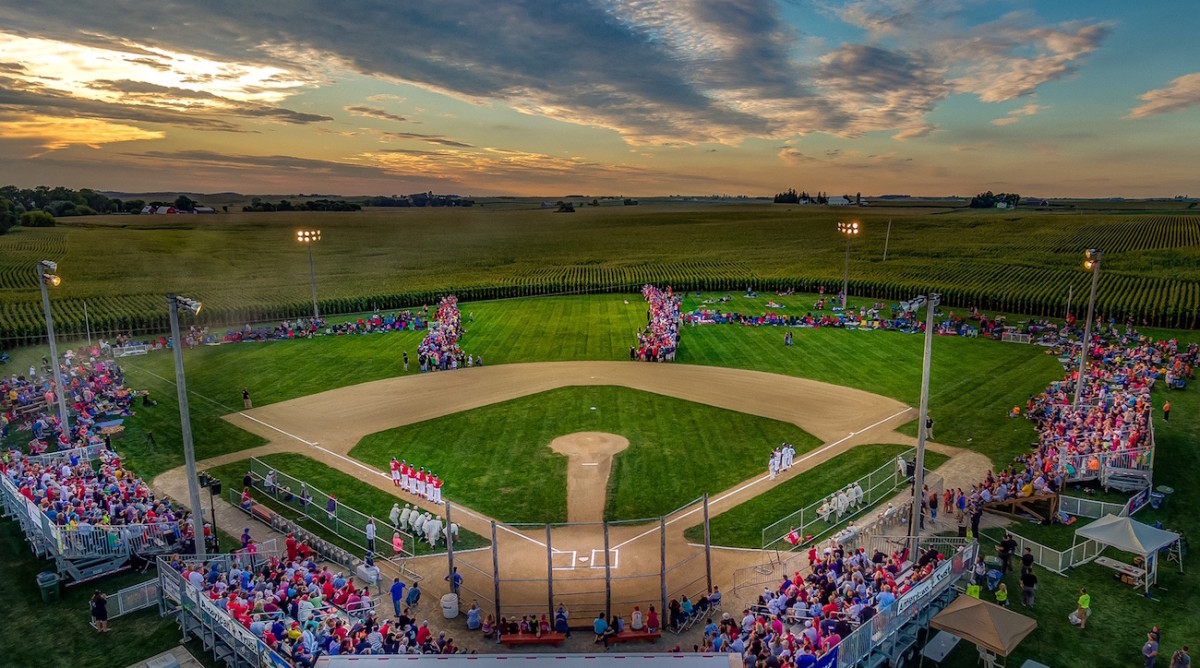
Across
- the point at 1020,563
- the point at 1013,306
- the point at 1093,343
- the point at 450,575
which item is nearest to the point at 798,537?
the point at 1020,563

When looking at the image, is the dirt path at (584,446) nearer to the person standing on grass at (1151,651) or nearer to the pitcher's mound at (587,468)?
the pitcher's mound at (587,468)

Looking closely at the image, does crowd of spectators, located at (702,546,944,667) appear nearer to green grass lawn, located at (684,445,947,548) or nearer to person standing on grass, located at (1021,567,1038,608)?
person standing on grass, located at (1021,567,1038,608)

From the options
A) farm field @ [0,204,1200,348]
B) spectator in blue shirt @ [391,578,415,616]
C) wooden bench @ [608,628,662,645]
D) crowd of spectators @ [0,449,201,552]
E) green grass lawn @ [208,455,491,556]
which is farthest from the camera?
farm field @ [0,204,1200,348]

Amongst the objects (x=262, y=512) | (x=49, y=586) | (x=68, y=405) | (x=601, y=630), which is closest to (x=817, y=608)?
(x=601, y=630)

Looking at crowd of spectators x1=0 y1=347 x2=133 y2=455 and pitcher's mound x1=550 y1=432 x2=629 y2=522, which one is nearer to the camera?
pitcher's mound x1=550 y1=432 x2=629 y2=522

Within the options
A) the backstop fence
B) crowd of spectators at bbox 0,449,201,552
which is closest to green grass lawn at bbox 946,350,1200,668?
the backstop fence
